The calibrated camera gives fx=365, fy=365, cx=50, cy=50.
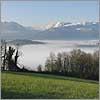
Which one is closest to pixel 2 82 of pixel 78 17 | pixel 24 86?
pixel 24 86

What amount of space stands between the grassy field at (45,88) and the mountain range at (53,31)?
40 cm

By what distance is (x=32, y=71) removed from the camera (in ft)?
11.7

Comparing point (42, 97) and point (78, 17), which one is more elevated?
point (78, 17)

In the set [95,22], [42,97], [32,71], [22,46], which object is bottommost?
[42,97]

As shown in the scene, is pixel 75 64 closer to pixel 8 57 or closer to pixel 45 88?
pixel 45 88

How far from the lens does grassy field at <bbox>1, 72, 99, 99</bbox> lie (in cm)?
349

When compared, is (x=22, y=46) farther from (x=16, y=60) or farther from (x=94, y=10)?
(x=94, y=10)

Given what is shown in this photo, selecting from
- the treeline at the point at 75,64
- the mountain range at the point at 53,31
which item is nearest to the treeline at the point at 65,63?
the treeline at the point at 75,64

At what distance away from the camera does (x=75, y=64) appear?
11.6ft

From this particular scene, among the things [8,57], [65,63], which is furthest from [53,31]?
[8,57]

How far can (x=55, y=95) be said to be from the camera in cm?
350

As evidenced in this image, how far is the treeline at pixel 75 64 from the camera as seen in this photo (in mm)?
3508

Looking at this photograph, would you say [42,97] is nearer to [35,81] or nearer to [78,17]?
[35,81]

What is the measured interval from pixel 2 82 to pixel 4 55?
26 cm
